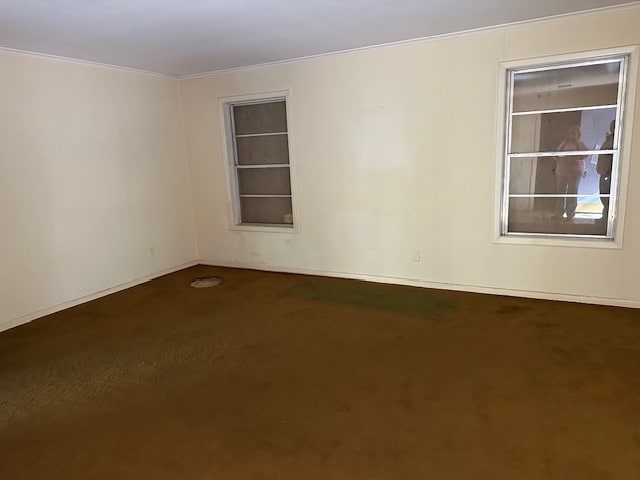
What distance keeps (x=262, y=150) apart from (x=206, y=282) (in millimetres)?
1726

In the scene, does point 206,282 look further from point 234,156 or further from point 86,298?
point 234,156

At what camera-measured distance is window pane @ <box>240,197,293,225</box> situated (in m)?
5.31

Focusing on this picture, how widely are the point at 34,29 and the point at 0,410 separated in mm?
2689

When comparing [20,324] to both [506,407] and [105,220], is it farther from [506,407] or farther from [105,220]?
[506,407]

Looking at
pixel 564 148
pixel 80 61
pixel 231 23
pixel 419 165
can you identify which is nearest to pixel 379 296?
pixel 419 165

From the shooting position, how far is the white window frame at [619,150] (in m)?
3.49

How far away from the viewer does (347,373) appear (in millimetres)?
2895

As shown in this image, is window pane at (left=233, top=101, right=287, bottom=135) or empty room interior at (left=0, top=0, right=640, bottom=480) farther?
window pane at (left=233, top=101, right=287, bottom=135)

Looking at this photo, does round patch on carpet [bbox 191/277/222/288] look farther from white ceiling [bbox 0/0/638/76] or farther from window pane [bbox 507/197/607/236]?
window pane [bbox 507/197/607/236]

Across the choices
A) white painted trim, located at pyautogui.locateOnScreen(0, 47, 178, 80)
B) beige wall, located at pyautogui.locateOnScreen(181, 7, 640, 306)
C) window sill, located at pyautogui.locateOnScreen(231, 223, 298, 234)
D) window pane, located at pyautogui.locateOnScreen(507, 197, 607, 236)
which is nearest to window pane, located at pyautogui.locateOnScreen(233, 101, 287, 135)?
beige wall, located at pyautogui.locateOnScreen(181, 7, 640, 306)

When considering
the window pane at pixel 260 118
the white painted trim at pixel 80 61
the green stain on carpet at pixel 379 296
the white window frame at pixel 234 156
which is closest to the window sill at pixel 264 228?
the white window frame at pixel 234 156

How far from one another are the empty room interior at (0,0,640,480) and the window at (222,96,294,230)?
30 mm

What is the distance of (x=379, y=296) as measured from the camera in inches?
170

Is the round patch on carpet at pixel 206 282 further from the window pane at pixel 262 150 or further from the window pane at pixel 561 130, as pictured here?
the window pane at pixel 561 130
